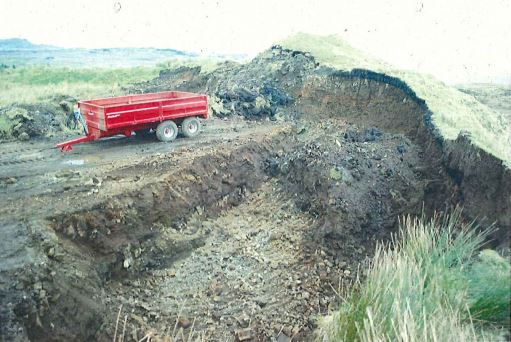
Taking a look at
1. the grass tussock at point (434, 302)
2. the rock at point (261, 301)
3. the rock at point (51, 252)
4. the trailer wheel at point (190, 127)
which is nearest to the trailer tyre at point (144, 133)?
the trailer wheel at point (190, 127)

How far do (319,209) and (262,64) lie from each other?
30.1ft

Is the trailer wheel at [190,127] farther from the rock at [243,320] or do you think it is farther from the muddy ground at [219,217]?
the rock at [243,320]

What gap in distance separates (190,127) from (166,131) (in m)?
0.76

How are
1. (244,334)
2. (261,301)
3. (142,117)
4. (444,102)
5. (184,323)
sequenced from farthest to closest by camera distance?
(444,102) → (142,117) → (261,301) → (184,323) → (244,334)

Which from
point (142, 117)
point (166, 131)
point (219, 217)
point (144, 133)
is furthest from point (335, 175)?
point (144, 133)

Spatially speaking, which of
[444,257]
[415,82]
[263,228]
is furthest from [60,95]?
[444,257]

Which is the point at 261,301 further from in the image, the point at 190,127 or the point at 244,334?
the point at 190,127

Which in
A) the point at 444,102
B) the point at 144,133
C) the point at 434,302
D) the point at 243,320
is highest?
the point at 444,102

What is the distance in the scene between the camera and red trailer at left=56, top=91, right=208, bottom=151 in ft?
30.8

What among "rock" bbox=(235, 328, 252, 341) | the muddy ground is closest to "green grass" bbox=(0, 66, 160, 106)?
the muddy ground

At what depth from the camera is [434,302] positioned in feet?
13.2

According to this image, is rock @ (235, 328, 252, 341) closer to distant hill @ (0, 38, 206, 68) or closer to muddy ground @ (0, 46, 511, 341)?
muddy ground @ (0, 46, 511, 341)

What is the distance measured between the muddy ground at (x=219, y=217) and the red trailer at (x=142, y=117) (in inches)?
15.5

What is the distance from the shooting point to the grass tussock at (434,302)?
360cm
